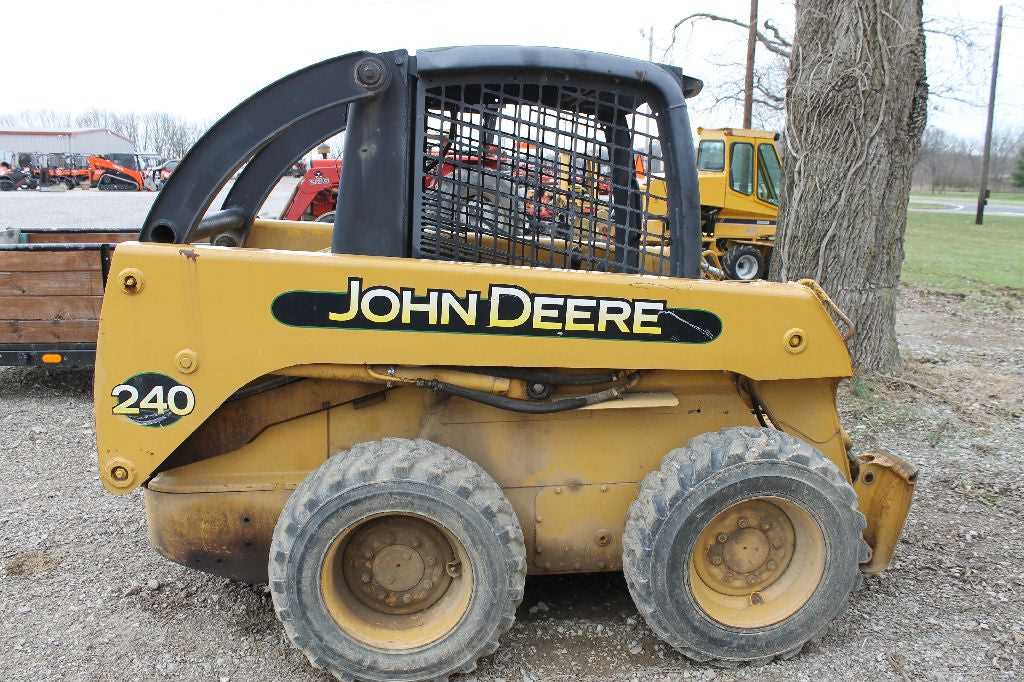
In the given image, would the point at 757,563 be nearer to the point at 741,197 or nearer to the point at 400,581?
the point at 400,581

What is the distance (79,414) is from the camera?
642 centimetres

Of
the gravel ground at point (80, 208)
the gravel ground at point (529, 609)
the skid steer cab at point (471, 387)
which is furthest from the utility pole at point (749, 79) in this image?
the skid steer cab at point (471, 387)

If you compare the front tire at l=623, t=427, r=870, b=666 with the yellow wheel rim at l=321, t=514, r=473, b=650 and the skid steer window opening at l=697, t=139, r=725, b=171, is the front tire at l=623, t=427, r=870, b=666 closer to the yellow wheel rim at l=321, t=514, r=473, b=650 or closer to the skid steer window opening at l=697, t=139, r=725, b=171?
the yellow wheel rim at l=321, t=514, r=473, b=650

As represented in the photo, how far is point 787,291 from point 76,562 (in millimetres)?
3349

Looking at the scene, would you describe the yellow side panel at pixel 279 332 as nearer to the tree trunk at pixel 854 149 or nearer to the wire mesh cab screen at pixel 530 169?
the wire mesh cab screen at pixel 530 169

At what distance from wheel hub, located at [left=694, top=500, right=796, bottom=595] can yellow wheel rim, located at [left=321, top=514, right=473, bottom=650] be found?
0.93 meters

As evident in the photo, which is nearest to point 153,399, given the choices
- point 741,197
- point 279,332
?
point 279,332

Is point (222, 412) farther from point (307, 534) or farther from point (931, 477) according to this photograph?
point (931, 477)

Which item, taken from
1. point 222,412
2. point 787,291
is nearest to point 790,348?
point 787,291

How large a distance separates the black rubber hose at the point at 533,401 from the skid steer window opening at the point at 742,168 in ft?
41.8

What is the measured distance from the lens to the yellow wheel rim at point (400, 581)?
3166mm

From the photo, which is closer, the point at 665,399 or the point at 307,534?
the point at 307,534

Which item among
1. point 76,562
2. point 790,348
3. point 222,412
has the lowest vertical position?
point 76,562

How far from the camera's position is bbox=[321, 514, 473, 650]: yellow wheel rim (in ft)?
10.4
